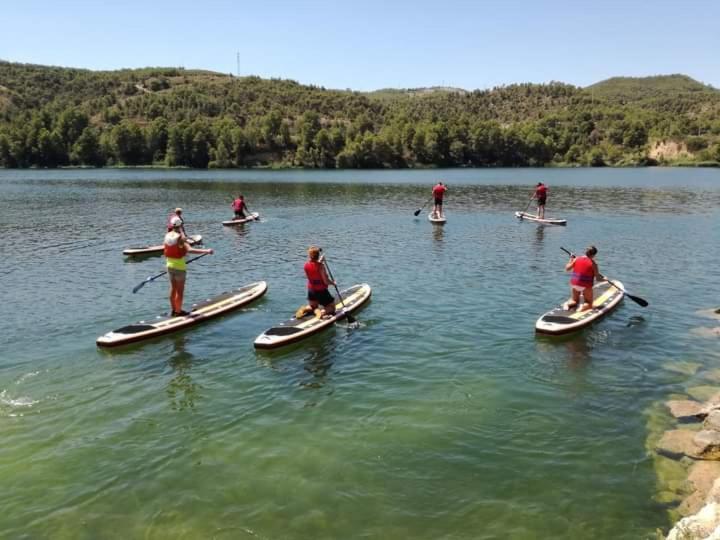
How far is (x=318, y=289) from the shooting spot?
18.2 m

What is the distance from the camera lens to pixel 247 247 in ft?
110

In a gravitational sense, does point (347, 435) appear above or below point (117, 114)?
below

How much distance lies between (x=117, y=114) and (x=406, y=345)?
209 m

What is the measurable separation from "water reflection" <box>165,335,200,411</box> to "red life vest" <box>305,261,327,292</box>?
167 inches

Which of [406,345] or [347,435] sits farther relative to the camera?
[406,345]

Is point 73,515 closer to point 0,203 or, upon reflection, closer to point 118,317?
point 118,317

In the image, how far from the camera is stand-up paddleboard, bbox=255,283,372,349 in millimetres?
16172

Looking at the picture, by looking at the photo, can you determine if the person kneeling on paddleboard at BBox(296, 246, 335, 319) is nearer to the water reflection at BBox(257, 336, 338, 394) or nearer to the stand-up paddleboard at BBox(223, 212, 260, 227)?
the water reflection at BBox(257, 336, 338, 394)

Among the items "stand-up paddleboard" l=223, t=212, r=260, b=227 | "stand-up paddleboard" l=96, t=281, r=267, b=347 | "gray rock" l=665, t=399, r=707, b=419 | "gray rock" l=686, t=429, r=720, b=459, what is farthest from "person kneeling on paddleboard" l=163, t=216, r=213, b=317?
"stand-up paddleboard" l=223, t=212, r=260, b=227

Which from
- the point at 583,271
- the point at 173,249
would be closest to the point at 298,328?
the point at 173,249

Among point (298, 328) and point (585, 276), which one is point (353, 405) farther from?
point (585, 276)

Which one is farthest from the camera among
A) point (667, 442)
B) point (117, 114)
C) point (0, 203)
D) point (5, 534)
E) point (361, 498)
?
point (117, 114)

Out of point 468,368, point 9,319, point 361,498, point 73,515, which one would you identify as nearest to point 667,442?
point 468,368

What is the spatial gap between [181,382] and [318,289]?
5505 mm
